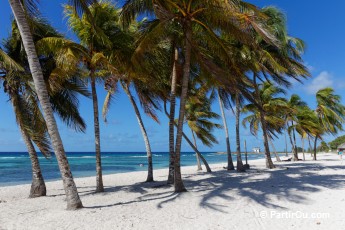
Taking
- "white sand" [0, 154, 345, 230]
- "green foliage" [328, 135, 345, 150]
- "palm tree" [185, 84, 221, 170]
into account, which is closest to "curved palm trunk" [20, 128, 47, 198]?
"white sand" [0, 154, 345, 230]

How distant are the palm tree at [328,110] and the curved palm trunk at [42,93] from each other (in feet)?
96.2

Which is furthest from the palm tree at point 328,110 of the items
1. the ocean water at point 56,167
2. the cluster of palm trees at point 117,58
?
the cluster of palm trees at point 117,58

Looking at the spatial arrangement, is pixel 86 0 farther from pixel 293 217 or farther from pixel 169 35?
pixel 293 217

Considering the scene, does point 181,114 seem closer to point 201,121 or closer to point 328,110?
point 201,121

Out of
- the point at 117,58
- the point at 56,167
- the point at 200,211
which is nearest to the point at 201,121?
the point at 117,58

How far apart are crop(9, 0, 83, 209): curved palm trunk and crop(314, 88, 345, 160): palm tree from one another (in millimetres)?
29324

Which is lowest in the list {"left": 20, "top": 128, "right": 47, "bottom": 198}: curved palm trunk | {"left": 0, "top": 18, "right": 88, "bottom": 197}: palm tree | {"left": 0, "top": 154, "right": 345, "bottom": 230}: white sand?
{"left": 0, "top": 154, "right": 345, "bottom": 230}: white sand

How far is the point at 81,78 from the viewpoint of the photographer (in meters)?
11.8

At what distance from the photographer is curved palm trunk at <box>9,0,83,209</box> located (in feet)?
22.0

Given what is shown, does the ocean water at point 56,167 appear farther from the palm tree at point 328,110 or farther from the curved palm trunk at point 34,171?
the palm tree at point 328,110

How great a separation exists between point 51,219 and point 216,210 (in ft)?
12.0

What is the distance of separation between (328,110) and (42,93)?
97.9ft

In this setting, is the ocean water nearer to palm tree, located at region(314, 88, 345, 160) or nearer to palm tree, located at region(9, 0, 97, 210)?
palm tree, located at region(9, 0, 97, 210)

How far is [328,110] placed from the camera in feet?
98.4
